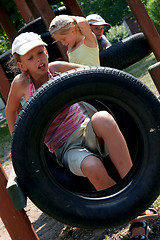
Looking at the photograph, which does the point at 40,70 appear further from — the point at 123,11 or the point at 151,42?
the point at 123,11

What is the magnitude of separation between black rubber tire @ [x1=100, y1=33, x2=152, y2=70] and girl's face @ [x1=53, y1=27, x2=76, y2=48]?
78.5 inches

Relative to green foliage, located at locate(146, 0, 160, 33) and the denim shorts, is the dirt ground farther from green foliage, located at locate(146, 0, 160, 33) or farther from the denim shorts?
green foliage, located at locate(146, 0, 160, 33)

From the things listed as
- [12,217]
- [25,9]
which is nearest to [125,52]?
[25,9]

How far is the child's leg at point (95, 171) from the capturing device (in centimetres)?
220

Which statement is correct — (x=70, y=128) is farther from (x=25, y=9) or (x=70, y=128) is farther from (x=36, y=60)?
(x=25, y=9)

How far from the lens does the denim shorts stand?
2.32 m

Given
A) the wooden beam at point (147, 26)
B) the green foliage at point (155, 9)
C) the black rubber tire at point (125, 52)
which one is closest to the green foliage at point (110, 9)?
the green foliage at point (155, 9)

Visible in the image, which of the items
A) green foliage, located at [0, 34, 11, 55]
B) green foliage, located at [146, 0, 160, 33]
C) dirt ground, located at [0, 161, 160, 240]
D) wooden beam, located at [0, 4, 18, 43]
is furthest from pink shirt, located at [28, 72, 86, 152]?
green foliage, located at [0, 34, 11, 55]

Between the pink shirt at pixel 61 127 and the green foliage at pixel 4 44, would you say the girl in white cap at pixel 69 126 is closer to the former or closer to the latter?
the pink shirt at pixel 61 127

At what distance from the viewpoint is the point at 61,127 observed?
245 centimetres

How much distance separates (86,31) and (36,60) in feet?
3.44

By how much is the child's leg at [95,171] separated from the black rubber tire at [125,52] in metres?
3.38

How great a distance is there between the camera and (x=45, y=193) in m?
2.01

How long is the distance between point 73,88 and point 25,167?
19.1 inches
